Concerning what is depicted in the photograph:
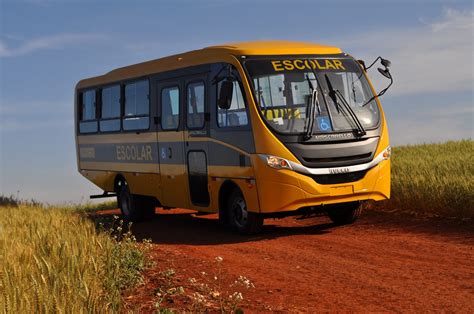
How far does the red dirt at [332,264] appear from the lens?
8.14 metres

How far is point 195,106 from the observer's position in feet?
48.5

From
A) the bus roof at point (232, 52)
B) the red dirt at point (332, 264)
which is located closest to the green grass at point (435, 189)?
the red dirt at point (332, 264)

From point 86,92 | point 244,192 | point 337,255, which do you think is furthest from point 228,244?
point 86,92

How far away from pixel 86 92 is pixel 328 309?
1414 centimetres

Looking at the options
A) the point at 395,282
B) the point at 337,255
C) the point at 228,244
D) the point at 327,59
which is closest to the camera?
the point at 395,282

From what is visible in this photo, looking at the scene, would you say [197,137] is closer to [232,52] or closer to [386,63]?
[232,52]

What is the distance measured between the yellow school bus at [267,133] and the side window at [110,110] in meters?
2.38

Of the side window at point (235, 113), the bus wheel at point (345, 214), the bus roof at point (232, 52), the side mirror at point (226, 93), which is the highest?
the bus roof at point (232, 52)

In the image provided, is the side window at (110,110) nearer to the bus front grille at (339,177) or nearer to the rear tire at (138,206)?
the rear tire at (138,206)

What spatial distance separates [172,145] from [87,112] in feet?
18.4

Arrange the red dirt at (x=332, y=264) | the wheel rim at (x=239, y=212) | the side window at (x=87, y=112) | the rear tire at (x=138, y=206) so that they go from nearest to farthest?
the red dirt at (x=332, y=264) < the wheel rim at (x=239, y=212) < the rear tire at (x=138, y=206) < the side window at (x=87, y=112)

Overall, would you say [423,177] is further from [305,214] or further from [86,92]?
[86,92]

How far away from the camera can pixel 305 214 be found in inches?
520

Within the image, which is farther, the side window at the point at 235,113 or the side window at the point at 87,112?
the side window at the point at 87,112
